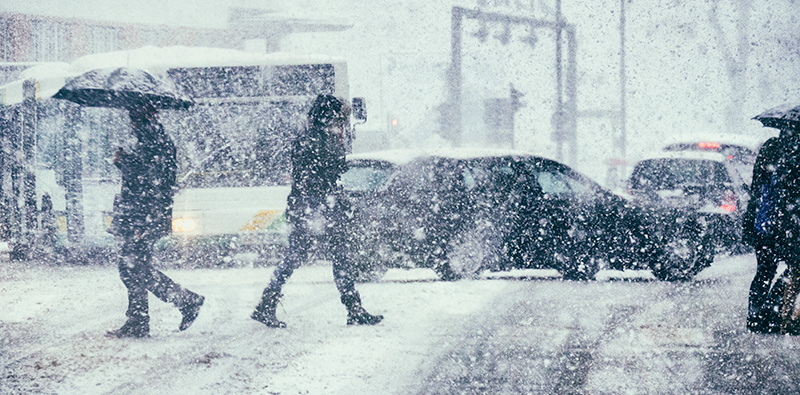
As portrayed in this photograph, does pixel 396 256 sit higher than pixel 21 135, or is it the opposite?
pixel 21 135

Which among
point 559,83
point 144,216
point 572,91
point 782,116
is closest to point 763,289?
point 782,116

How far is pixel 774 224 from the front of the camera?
5871mm

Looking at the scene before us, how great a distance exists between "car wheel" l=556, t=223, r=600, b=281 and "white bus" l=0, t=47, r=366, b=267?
3139 millimetres

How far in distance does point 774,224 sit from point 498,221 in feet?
10.4

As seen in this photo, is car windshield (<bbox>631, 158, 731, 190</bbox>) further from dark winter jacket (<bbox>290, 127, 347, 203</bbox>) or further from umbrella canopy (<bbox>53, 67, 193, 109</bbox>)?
umbrella canopy (<bbox>53, 67, 193, 109</bbox>)

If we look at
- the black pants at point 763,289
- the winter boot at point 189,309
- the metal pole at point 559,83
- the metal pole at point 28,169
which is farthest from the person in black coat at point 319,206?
the metal pole at point 559,83

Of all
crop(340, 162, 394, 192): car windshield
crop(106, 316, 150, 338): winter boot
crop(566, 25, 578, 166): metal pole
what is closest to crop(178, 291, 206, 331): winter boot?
crop(106, 316, 150, 338): winter boot

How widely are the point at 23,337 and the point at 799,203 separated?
18.2 ft

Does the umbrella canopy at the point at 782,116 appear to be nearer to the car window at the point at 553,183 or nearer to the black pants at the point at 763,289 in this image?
the black pants at the point at 763,289

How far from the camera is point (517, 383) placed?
444 centimetres

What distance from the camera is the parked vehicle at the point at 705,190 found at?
8992 mm

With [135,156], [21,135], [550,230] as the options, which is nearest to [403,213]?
[550,230]

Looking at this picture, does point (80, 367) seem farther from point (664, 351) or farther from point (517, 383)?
point (664, 351)

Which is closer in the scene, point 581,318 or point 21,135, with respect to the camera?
point 581,318
